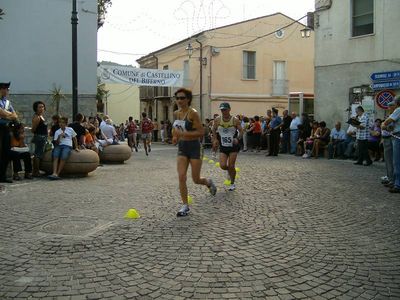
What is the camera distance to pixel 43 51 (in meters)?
18.7

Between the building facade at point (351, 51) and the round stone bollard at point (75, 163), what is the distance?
11741mm

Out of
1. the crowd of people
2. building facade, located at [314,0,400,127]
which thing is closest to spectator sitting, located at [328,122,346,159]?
the crowd of people

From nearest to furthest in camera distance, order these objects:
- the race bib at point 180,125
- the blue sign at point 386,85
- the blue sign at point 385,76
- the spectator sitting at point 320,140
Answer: the race bib at point 180,125, the blue sign at point 386,85, the blue sign at point 385,76, the spectator sitting at point 320,140

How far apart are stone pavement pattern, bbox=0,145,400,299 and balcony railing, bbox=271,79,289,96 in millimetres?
26760

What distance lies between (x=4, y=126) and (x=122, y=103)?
161 feet

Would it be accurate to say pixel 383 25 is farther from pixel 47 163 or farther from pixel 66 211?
pixel 66 211

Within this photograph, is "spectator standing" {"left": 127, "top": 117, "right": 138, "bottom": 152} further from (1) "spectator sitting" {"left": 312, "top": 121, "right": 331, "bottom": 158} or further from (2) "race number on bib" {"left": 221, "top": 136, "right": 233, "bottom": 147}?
(2) "race number on bib" {"left": 221, "top": 136, "right": 233, "bottom": 147}

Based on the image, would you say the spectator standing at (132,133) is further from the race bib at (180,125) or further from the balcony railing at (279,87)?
the race bib at (180,125)

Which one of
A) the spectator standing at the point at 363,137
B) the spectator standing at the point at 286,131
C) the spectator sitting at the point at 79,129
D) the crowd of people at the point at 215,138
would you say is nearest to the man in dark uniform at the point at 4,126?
the crowd of people at the point at 215,138

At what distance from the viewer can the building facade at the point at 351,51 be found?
18.3 m

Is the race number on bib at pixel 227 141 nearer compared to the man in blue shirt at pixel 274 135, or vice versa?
the race number on bib at pixel 227 141

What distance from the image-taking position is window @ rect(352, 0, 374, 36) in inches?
752

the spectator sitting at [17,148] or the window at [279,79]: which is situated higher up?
the window at [279,79]

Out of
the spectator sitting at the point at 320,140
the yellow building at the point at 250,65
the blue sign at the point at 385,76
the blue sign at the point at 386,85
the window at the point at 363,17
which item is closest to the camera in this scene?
the blue sign at the point at 386,85
